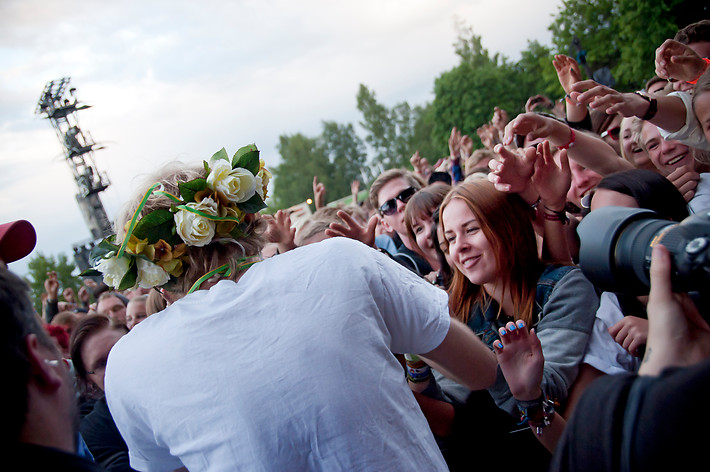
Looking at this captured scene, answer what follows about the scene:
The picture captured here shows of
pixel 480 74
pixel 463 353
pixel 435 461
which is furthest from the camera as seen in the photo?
pixel 480 74

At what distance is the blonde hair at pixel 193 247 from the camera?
167 centimetres

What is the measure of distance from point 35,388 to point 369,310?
82 centimetres

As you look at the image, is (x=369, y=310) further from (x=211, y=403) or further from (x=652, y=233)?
(x=652, y=233)

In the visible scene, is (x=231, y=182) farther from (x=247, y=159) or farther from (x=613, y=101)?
(x=613, y=101)

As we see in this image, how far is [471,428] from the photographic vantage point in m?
2.36

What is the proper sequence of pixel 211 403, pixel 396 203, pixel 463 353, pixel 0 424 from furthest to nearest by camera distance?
pixel 396 203
pixel 463 353
pixel 211 403
pixel 0 424

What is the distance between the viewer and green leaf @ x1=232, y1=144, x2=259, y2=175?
1838 millimetres

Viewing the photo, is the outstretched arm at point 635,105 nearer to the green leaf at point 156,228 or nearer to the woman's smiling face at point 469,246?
the woman's smiling face at point 469,246

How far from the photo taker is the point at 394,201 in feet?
14.5

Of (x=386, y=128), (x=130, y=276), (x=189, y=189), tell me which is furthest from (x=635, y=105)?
(x=386, y=128)

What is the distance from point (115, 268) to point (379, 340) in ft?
3.07

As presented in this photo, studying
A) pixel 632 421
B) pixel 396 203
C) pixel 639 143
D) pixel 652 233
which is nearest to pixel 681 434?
pixel 632 421

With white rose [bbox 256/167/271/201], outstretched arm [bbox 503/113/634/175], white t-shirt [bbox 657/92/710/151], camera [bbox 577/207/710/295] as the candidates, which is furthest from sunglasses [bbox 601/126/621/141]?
camera [bbox 577/207/710/295]

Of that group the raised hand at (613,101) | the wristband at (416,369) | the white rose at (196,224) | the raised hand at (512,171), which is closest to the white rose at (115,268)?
the white rose at (196,224)
